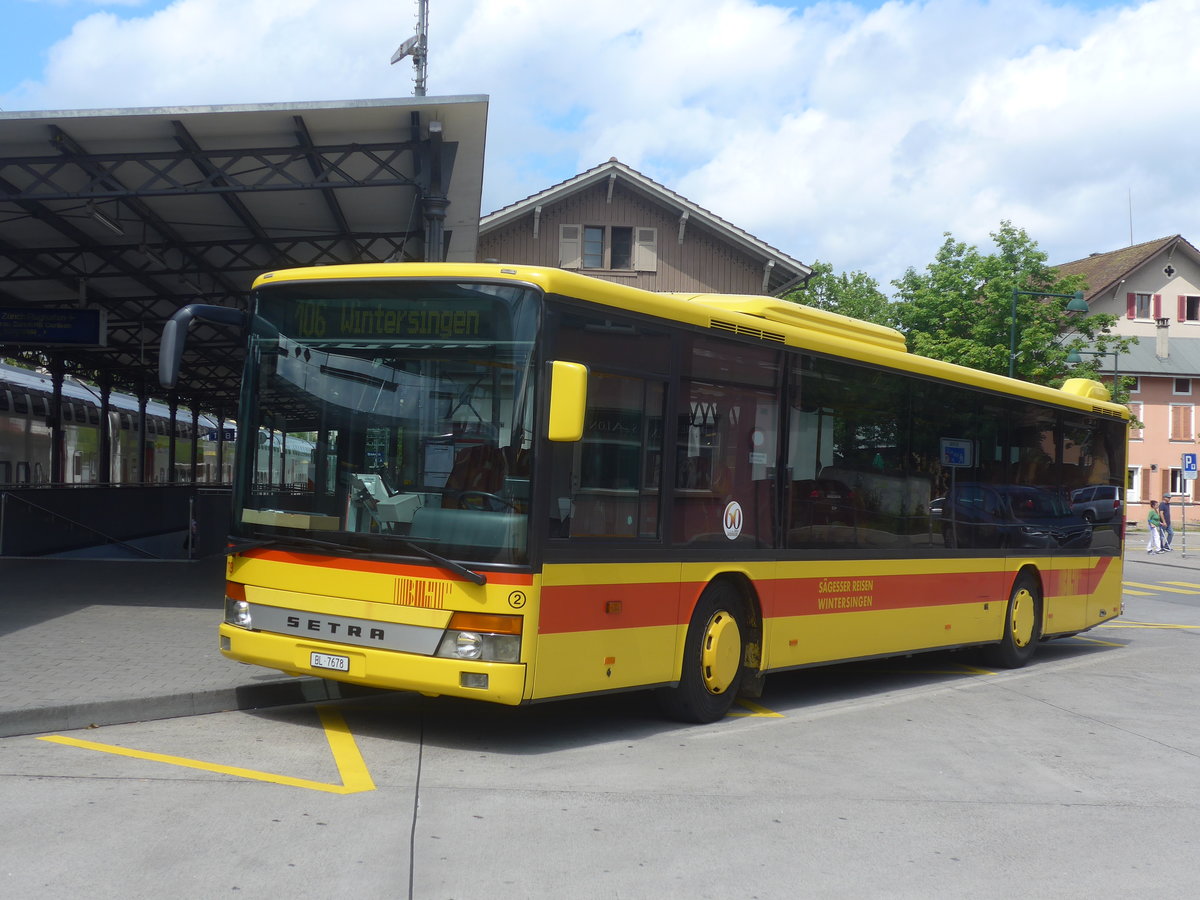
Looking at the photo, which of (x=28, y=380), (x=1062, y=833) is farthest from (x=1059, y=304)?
(x=1062, y=833)

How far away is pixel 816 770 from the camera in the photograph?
7762mm

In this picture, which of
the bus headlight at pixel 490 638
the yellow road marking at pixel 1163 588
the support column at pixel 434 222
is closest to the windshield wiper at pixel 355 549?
the bus headlight at pixel 490 638

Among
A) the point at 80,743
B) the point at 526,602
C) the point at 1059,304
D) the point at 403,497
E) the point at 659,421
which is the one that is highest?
the point at 1059,304

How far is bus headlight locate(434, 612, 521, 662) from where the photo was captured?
291 inches

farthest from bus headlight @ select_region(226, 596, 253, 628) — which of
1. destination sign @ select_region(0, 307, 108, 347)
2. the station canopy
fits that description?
destination sign @ select_region(0, 307, 108, 347)

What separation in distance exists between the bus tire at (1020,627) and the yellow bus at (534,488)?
378 centimetres

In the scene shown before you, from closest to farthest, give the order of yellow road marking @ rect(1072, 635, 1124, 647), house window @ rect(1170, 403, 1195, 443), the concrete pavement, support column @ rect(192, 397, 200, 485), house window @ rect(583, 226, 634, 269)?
the concrete pavement < yellow road marking @ rect(1072, 635, 1124, 647) < house window @ rect(583, 226, 634, 269) < support column @ rect(192, 397, 200, 485) < house window @ rect(1170, 403, 1195, 443)

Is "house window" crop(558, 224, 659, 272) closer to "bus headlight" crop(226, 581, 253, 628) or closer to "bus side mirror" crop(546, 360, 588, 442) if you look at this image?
"bus headlight" crop(226, 581, 253, 628)

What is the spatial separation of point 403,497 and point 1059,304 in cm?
4964

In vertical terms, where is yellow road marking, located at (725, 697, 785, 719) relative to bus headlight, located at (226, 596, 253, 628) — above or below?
below

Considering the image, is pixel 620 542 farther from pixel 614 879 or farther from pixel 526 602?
pixel 614 879

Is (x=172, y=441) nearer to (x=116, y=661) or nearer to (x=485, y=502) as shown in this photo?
(x=116, y=661)

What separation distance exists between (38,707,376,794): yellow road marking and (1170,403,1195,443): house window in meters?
66.9

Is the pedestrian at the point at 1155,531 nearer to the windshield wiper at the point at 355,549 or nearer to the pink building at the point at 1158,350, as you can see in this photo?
the pink building at the point at 1158,350
